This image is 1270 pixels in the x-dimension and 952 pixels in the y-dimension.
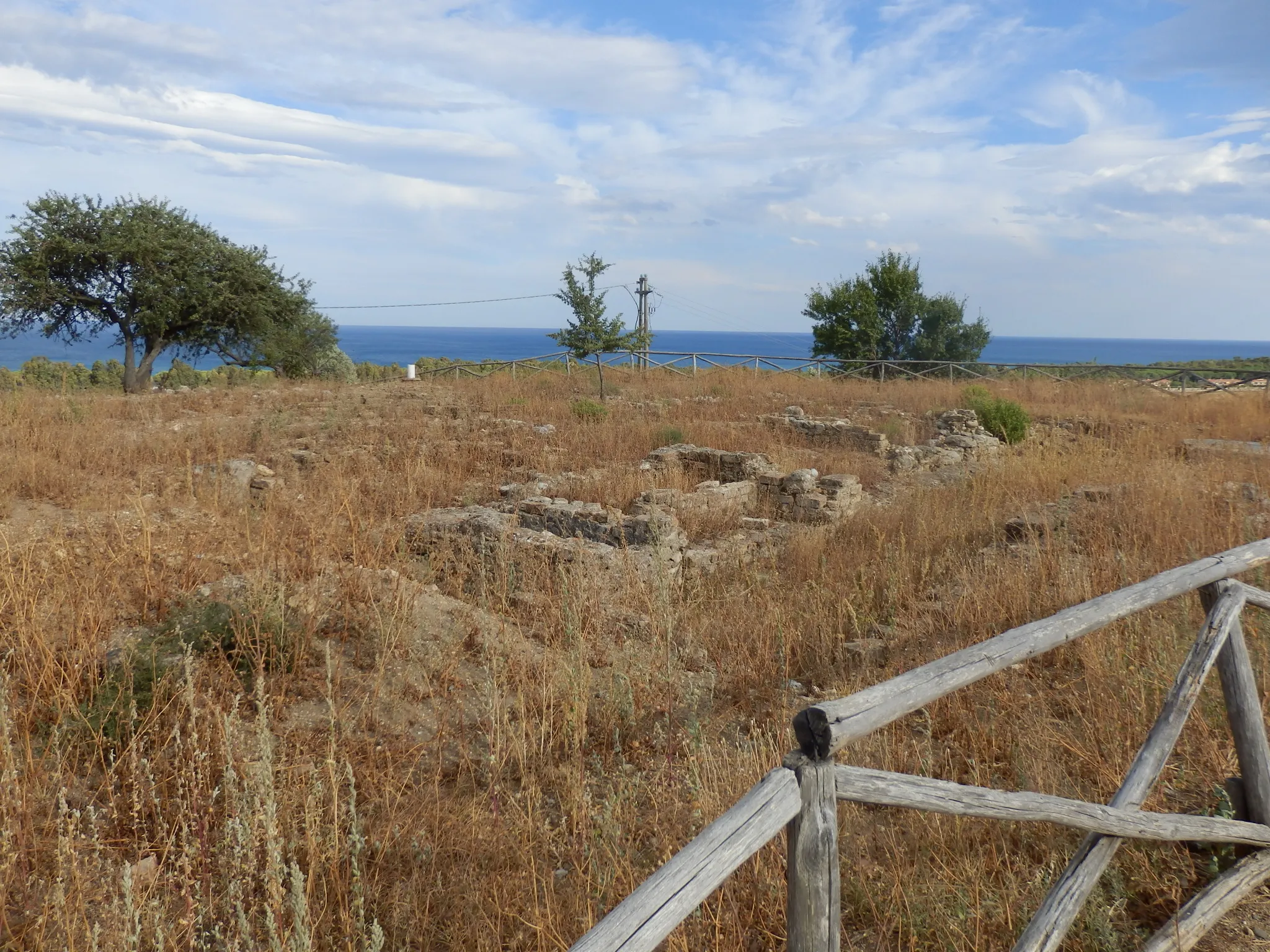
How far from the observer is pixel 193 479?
948cm

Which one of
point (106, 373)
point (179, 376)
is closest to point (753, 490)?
point (179, 376)

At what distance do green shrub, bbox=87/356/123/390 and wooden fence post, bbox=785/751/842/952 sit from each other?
111ft

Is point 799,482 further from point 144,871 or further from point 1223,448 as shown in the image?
point 144,871

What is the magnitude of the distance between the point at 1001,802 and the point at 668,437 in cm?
1148

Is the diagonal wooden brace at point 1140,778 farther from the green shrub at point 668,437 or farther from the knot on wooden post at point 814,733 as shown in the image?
the green shrub at point 668,437

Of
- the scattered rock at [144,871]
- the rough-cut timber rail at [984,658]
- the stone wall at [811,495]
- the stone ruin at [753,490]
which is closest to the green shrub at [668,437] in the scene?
the stone ruin at [753,490]

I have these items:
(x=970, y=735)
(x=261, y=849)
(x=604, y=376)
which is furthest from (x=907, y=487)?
(x=604, y=376)

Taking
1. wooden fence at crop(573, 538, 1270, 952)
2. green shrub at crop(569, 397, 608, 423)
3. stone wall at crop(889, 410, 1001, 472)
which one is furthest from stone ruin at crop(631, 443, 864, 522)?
wooden fence at crop(573, 538, 1270, 952)

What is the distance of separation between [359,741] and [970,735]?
9.77 feet

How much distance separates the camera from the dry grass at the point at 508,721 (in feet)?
8.99

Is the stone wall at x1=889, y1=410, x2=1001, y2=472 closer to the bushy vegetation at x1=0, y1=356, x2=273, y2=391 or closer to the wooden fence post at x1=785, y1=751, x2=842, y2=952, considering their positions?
the wooden fence post at x1=785, y1=751, x2=842, y2=952

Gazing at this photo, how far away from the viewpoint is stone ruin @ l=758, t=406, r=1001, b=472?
44.3 feet

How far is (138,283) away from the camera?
74.4 ft

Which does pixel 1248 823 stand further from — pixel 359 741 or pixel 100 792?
pixel 100 792
